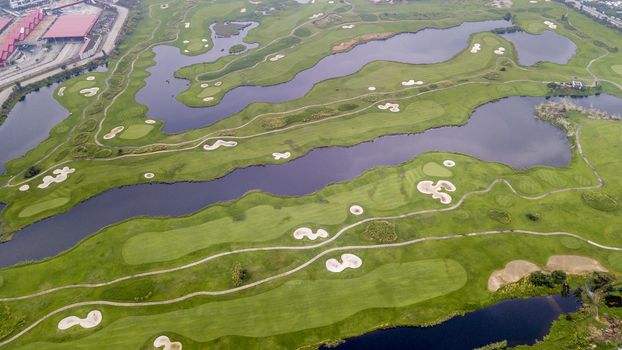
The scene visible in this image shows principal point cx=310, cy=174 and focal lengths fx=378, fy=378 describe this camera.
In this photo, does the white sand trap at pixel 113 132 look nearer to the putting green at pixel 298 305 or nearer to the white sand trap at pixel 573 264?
the putting green at pixel 298 305

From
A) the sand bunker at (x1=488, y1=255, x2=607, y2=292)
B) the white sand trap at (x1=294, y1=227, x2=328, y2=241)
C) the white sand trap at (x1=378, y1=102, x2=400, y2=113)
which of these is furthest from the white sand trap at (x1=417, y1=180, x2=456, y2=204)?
the white sand trap at (x1=378, y1=102, x2=400, y2=113)

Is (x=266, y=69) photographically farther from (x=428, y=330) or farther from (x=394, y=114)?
(x=428, y=330)

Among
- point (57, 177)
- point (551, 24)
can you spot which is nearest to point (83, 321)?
point (57, 177)

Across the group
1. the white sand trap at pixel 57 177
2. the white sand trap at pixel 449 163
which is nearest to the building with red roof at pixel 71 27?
the white sand trap at pixel 57 177

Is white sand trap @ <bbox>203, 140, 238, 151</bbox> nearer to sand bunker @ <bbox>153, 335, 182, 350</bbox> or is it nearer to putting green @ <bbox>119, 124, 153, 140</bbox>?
putting green @ <bbox>119, 124, 153, 140</bbox>

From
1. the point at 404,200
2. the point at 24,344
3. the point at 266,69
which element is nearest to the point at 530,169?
the point at 404,200
